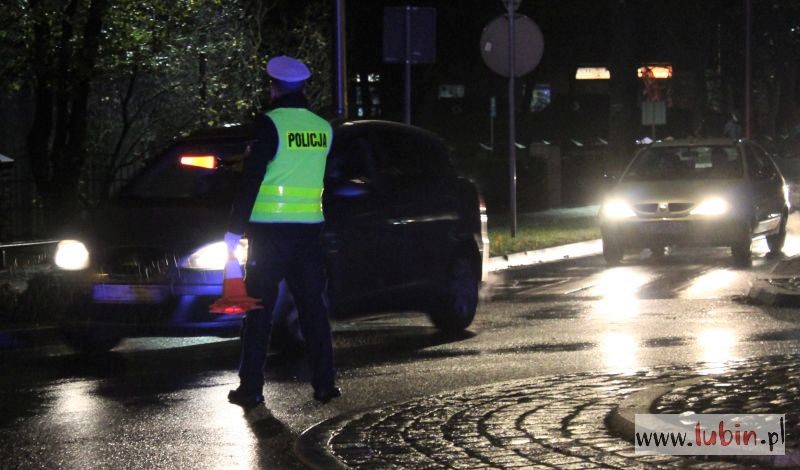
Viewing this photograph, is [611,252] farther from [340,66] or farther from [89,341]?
[89,341]

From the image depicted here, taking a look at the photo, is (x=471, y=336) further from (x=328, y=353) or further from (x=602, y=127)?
(x=602, y=127)

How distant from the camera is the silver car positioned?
2066cm

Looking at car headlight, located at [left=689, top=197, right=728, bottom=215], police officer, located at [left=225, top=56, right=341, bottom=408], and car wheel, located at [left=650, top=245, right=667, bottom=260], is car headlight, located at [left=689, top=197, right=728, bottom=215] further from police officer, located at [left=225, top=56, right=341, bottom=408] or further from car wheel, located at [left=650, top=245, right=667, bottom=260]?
police officer, located at [left=225, top=56, right=341, bottom=408]

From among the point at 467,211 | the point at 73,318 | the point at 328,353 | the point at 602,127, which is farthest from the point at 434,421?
the point at 602,127

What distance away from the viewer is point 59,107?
18.5 m

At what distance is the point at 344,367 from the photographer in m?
11.4

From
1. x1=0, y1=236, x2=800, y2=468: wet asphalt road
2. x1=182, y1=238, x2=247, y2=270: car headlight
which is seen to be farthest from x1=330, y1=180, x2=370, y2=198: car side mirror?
x1=0, y1=236, x2=800, y2=468: wet asphalt road

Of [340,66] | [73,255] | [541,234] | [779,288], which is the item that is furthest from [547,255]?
[73,255]

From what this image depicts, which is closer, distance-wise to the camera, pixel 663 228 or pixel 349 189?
pixel 349 189

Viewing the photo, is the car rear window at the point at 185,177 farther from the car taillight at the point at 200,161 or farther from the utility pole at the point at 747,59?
the utility pole at the point at 747,59

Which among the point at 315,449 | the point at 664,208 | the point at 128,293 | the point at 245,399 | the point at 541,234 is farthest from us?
the point at 541,234

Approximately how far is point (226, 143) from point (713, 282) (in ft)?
23.2

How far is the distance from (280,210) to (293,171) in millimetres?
222

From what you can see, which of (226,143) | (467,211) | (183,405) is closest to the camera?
(183,405)
